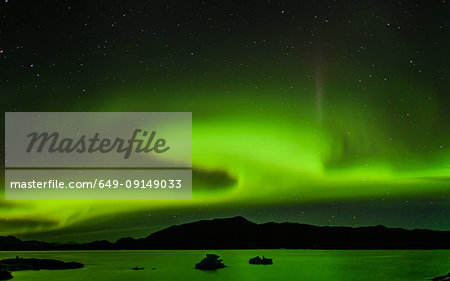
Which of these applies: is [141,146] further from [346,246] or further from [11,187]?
[346,246]

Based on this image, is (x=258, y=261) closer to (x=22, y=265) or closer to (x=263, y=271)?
(x=263, y=271)


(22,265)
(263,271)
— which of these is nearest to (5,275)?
(22,265)

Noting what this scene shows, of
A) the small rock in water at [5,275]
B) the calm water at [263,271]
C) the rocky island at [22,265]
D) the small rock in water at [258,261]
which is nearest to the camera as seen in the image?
the small rock in water at [5,275]

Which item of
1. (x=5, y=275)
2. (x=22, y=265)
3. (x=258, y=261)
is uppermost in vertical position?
(x=22, y=265)

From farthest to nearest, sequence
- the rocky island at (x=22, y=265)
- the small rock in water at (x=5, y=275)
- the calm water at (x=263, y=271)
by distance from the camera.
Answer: the calm water at (x=263, y=271) < the rocky island at (x=22, y=265) < the small rock in water at (x=5, y=275)

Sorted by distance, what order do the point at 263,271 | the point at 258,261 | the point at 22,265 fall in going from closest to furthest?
the point at 22,265
the point at 263,271
the point at 258,261

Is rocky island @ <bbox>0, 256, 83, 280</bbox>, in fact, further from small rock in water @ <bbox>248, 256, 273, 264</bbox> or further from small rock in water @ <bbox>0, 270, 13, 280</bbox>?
small rock in water @ <bbox>248, 256, 273, 264</bbox>

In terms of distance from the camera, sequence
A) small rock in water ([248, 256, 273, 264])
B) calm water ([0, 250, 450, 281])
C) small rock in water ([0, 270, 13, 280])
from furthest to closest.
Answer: small rock in water ([248, 256, 273, 264]) < calm water ([0, 250, 450, 281]) < small rock in water ([0, 270, 13, 280])

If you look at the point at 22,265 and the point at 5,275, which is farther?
the point at 22,265

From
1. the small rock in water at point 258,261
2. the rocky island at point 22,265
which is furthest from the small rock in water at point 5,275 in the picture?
the small rock in water at point 258,261

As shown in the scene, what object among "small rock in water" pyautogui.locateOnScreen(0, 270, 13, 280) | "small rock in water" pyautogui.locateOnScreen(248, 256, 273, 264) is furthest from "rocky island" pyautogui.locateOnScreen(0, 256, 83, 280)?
"small rock in water" pyautogui.locateOnScreen(248, 256, 273, 264)

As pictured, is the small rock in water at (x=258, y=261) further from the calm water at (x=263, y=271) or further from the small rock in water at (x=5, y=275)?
the small rock in water at (x=5, y=275)

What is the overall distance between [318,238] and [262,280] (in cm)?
7333

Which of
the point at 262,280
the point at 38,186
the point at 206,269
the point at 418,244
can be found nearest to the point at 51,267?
the point at 206,269
